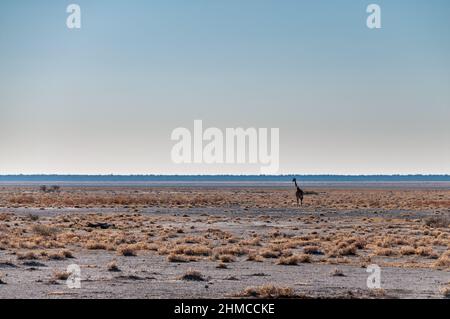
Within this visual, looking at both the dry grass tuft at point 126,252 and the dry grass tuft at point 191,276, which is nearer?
the dry grass tuft at point 191,276

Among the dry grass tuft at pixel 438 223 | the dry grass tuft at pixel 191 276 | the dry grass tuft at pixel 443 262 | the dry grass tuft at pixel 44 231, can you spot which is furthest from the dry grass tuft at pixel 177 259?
the dry grass tuft at pixel 438 223

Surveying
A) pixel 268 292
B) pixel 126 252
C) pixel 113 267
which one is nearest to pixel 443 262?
pixel 268 292

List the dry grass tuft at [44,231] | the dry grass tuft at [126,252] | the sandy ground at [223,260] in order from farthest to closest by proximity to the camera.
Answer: the dry grass tuft at [44,231]
the dry grass tuft at [126,252]
the sandy ground at [223,260]

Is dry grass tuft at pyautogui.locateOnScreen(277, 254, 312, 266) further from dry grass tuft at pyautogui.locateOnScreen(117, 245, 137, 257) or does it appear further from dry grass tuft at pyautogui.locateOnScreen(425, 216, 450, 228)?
dry grass tuft at pyautogui.locateOnScreen(425, 216, 450, 228)

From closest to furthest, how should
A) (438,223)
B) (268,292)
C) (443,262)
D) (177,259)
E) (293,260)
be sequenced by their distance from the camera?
(268,292)
(443,262)
(293,260)
(177,259)
(438,223)

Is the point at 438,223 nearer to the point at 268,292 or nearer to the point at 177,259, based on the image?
the point at 177,259

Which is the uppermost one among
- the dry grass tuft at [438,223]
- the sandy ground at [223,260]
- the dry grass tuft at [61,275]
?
the dry grass tuft at [61,275]

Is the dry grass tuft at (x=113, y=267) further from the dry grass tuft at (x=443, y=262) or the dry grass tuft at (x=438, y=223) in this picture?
the dry grass tuft at (x=438, y=223)

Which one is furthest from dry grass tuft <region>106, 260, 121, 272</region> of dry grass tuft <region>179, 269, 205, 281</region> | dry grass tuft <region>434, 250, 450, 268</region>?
dry grass tuft <region>434, 250, 450, 268</region>

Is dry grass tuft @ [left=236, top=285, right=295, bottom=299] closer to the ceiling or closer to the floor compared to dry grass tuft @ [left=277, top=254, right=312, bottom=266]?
closer to the ceiling

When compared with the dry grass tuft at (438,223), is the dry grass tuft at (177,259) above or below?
above

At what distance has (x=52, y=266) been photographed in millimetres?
24375

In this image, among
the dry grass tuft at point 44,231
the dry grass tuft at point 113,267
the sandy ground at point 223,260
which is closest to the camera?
the sandy ground at point 223,260
